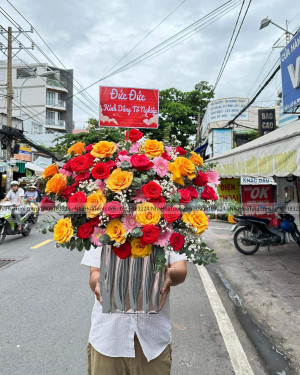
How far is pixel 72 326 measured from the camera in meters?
2.98

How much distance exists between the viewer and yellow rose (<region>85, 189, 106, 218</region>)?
126cm

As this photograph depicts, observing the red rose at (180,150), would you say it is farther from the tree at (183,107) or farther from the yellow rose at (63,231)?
the tree at (183,107)

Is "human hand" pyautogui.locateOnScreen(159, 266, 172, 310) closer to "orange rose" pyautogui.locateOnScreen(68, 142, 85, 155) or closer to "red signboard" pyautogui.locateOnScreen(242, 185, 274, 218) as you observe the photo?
"orange rose" pyautogui.locateOnScreen(68, 142, 85, 155)

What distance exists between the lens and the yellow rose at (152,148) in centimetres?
138

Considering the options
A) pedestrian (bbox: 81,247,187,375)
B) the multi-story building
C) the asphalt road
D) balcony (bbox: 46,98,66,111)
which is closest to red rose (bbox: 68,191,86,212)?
pedestrian (bbox: 81,247,187,375)

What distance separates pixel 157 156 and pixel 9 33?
17147mm

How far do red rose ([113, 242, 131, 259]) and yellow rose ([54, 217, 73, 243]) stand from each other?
21 centimetres

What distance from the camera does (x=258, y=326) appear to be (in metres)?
3.15

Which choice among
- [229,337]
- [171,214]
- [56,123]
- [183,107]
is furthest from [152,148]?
[56,123]

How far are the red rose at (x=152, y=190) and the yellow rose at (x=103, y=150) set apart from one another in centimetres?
24

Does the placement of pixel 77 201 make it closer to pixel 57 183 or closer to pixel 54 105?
pixel 57 183

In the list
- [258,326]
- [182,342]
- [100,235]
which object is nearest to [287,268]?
[258,326]

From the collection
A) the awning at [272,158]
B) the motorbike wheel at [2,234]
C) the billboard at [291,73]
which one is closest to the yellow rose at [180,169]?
the awning at [272,158]

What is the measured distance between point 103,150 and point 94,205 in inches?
10.4
